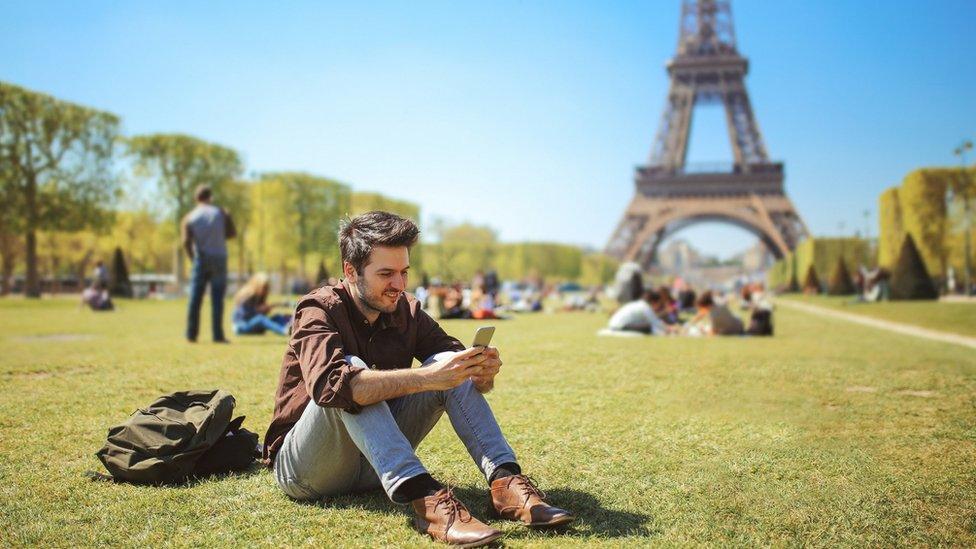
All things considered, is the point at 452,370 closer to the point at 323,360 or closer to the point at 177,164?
the point at 323,360

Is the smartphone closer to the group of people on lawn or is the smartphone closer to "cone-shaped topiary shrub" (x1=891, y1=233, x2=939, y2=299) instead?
the group of people on lawn

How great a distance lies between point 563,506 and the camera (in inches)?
118

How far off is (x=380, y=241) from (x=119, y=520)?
1433 millimetres

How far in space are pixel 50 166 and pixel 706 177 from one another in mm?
40732

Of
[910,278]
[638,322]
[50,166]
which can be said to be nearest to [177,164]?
[50,166]

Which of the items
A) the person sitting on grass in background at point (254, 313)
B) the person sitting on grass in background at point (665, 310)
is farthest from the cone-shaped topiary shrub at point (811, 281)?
the person sitting on grass in background at point (254, 313)

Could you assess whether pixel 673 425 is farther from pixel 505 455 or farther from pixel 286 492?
pixel 286 492

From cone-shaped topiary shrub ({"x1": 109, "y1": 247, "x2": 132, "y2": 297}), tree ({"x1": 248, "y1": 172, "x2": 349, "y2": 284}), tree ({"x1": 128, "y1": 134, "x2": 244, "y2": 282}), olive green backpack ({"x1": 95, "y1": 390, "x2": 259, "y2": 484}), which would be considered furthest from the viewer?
tree ({"x1": 248, "y1": 172, "x2": 349, "y2": 284})

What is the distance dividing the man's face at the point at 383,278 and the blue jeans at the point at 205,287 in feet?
22.5

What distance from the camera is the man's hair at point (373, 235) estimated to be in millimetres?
A: 2916

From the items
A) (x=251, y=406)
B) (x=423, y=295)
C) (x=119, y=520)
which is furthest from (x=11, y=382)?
(x=423, y=295)

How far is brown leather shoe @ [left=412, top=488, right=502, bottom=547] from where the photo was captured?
2508 mm

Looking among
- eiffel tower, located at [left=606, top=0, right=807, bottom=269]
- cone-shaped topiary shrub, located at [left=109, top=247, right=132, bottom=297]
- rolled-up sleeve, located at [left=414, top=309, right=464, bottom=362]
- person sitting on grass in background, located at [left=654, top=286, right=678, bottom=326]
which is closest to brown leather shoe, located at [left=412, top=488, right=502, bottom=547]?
rolled-up sleeve, located at [left=414, top=309, right=464, bottom=362]

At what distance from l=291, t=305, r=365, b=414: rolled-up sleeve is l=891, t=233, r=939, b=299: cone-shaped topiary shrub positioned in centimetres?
2808
